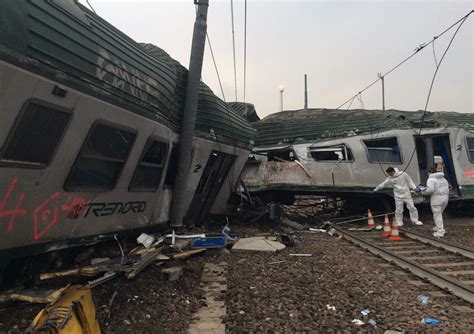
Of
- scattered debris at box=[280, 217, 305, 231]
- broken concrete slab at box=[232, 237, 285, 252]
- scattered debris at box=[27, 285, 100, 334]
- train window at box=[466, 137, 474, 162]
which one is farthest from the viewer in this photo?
train window at box=[466, 137, 474, 162]

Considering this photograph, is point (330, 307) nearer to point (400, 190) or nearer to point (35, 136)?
point (35, 136)

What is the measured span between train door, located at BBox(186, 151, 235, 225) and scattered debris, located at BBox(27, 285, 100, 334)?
4915 millimetres

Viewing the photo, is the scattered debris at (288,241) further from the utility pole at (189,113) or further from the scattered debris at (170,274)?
the scattered debris at (170,274)

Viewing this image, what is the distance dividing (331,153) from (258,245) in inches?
208

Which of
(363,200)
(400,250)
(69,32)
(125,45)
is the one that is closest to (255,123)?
(363,200)

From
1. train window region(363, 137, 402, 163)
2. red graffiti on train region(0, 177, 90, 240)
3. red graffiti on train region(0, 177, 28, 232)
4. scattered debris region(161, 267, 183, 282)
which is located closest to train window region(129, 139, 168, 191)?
red graffiti on train region(0, 177, 90, 240)

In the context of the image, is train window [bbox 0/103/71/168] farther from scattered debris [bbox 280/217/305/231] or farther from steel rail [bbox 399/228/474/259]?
scattered debris [bbox 280/217/305/231]

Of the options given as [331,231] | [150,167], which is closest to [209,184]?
[150,167]

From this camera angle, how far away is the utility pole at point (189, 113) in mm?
7160

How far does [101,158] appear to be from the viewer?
4996 millimetres

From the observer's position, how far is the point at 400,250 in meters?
7.82

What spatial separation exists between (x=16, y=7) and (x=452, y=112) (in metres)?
14.5

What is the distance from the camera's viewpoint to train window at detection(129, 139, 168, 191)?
6004 mm

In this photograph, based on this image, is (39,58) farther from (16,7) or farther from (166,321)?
(166,321)
